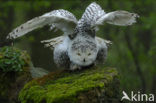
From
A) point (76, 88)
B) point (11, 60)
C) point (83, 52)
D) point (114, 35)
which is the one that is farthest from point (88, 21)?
point (114, 35)

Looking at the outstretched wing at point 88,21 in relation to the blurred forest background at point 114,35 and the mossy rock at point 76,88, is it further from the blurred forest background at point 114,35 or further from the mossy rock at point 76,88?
the blurred forest background at point 114,35

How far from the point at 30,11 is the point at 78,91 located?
9.83m

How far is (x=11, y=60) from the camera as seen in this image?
23.5 feet

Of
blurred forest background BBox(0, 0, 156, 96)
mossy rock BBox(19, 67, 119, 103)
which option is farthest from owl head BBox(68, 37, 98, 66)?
blurred forest background BBox(0, 0, 156, 96)

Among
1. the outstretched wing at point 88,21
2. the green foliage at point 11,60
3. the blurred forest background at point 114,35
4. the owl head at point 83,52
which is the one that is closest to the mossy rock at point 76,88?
the owl head at point 83,52

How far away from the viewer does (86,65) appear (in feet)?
20.6

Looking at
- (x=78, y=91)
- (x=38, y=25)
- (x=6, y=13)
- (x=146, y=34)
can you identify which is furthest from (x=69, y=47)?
(x=146, y=34)

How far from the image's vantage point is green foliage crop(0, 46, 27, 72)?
7078 mm

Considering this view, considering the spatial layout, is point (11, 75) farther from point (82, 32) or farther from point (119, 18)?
point (119, 18)

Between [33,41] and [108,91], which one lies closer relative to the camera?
[108,91]

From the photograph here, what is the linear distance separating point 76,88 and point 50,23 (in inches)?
45.7

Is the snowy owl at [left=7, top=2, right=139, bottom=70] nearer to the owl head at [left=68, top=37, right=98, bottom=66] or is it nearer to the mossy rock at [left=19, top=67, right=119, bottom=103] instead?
the owl head at [left=68, top=37, right=98, bottom=66]

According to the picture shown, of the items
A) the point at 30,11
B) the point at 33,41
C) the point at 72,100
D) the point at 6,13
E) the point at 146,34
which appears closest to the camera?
the point at 72,100

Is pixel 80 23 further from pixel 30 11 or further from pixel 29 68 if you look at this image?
pixel 30 11
